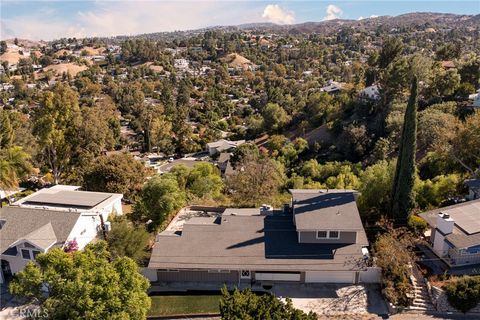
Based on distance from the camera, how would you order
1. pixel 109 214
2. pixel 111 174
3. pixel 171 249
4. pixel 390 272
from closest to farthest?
pixel 390 272 < pixel 171 249 < pixel 109 214 < pixel 111 174

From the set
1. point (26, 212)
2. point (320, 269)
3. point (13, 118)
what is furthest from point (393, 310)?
point (13, 118)

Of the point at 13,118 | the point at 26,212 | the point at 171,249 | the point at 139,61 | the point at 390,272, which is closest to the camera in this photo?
the point at 390,272

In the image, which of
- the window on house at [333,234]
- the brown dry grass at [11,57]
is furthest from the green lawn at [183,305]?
the brown dry grass at [11,57]

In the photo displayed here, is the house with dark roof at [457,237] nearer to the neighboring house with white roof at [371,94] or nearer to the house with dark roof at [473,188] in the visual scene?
the house with dark roof at [473,188]

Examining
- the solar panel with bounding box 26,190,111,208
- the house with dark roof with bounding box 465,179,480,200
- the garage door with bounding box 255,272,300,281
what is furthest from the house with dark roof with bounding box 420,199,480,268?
the solar panel with bounding box 26,190,111,208

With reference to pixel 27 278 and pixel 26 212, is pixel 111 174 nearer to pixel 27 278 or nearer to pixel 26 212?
pixel 26 212

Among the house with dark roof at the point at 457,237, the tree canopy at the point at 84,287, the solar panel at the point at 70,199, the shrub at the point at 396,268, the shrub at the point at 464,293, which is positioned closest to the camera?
the tree canopy at the point at 84,287

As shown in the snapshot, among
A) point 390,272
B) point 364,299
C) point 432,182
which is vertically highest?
point 432,182
